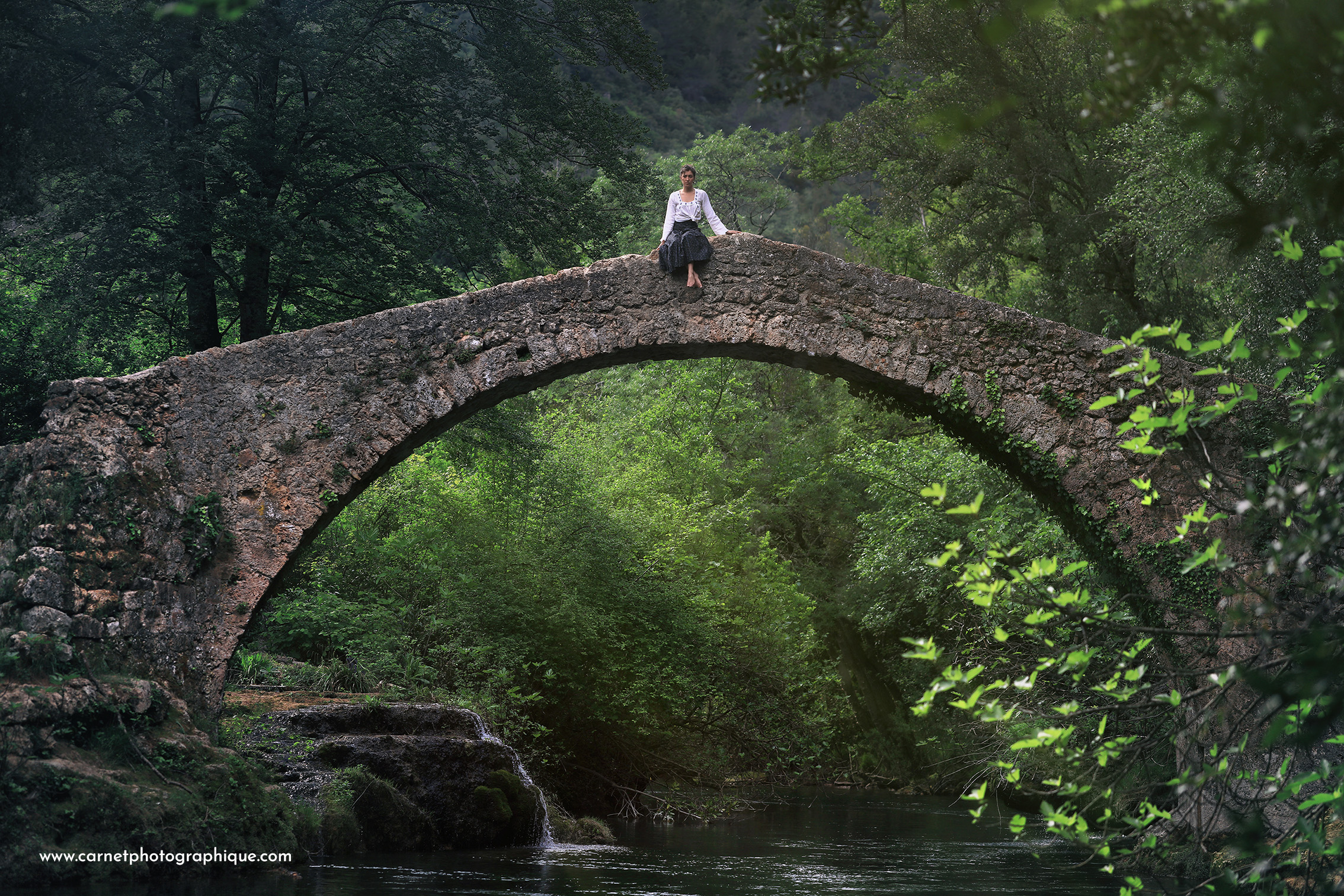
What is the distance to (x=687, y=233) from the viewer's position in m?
8.12

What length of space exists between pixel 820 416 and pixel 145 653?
57.0 ft

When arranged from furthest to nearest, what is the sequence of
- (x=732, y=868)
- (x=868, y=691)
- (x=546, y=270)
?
(x=868, y=691) → (x=546, y=270) → (x=732, y=868)

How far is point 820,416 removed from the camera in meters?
23.0

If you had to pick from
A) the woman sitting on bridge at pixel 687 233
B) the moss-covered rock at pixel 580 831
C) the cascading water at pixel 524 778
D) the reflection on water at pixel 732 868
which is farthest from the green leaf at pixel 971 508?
the moss-covered rock at pixel 580 831

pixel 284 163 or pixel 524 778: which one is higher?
pixel 284 163

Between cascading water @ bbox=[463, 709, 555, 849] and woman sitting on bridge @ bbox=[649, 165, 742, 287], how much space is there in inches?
171

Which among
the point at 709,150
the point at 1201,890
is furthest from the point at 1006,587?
the point at 709,150

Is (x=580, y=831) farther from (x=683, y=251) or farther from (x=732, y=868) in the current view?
(x=683, y=251)

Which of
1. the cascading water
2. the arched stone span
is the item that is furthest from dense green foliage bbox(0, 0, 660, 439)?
the cascading water

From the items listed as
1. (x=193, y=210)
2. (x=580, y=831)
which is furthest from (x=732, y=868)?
(x=193, y=210)

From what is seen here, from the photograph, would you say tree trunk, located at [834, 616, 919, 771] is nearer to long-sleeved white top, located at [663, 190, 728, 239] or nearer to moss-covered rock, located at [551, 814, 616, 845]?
moss-covered rock, located at [551, 814, 616, 845]

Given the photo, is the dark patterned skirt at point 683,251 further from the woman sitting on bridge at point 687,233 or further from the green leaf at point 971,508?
the green leaf at point 971,508

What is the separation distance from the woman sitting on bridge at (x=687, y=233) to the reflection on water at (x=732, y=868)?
4.25 metres

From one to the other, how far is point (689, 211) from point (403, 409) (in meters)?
2.52
